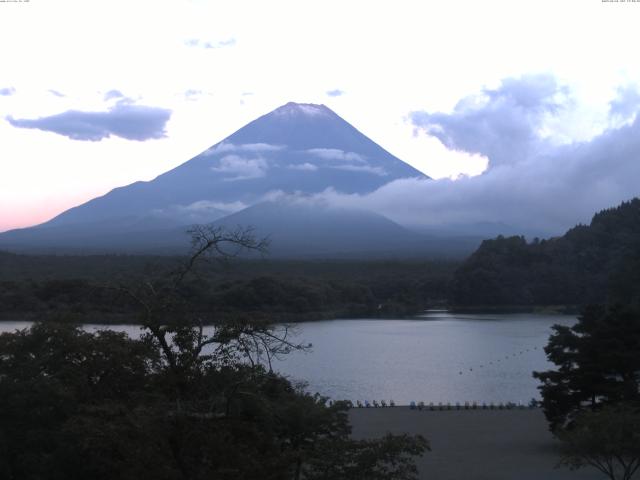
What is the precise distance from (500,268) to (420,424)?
3387 cm

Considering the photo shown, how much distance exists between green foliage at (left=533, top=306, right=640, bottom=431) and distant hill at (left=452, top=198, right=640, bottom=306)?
104 feet

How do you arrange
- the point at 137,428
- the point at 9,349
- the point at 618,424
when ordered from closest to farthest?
the point at 137,428
the point at 9,349
the point at 618,424

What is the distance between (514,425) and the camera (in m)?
12.4

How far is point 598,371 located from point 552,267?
36.2 meters

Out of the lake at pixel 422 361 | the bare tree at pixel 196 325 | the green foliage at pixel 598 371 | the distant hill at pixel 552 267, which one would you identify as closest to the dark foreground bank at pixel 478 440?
the green foliage at pixel 598 371

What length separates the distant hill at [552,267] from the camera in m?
43.6

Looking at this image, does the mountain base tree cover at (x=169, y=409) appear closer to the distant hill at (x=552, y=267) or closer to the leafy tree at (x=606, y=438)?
the leafy tree at (x=606, y=438)

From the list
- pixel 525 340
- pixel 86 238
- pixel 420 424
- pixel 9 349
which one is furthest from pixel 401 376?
pixel 86 238

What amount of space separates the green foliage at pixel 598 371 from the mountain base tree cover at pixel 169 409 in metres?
5.48

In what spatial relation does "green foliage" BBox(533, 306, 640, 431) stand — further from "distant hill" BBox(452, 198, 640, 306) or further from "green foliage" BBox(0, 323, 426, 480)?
"distant hill" BBox(452, 198, 640, 306)

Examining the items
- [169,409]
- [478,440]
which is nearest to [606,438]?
[478,440]

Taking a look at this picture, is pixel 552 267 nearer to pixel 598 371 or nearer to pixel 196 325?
pixel 598 371

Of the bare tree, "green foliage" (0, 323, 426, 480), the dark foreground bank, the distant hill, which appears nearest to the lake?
the dark foreground bank

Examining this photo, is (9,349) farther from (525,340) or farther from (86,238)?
(86,238)
